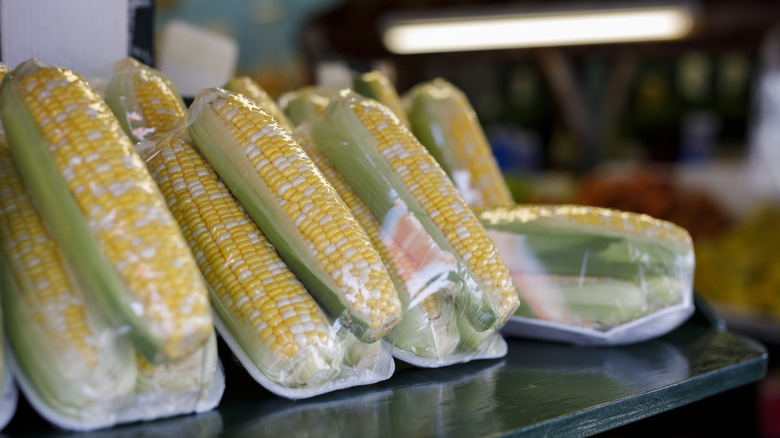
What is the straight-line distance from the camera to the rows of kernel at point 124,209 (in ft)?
2.47

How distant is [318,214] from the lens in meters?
0.94

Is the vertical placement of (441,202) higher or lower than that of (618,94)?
higher

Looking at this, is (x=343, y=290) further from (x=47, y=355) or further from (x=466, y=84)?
(x=466, y=84)

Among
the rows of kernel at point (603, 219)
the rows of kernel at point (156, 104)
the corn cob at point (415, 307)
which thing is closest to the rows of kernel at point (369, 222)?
the corn cob at point (415, 307)

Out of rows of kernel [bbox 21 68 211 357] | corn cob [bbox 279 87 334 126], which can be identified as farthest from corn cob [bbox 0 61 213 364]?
A: corn cob [bbox 279 87 334 126]

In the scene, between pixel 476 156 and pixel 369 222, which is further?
pixel 476 156

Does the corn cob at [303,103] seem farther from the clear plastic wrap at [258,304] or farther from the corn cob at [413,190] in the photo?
the clear plastic wrap at [258,304]

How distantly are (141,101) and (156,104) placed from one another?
23 mm

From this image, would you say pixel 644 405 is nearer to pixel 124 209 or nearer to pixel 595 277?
pixel 595 277

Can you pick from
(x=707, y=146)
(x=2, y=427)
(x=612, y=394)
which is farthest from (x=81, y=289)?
(x=707, y=146)

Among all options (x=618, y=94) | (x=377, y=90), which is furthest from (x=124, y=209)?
(x=618, y=94)

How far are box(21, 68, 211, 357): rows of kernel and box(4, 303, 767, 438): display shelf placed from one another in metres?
0.15

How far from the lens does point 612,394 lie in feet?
3.33

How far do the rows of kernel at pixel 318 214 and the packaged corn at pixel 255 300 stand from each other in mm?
55
